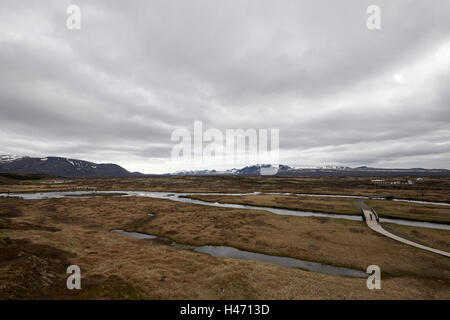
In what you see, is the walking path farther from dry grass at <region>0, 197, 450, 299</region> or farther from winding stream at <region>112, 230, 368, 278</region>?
winding stream at <region>112, 230, 368, 278</region>

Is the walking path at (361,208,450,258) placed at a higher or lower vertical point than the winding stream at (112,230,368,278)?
higher

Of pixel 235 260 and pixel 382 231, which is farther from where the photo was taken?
pixel 382 231

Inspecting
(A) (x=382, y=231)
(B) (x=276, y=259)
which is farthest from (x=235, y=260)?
(A) (x=382, y=231)

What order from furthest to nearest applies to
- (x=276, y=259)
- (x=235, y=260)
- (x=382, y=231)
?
(x=382, y=231), (x=276, y=259), (x=235, y=260)

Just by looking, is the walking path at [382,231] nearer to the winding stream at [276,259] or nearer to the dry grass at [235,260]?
the dry grass at [235,260]

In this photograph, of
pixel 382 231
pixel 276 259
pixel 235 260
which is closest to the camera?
pixel 235 260

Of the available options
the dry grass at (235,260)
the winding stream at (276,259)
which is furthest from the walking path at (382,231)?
the winding stream at (276,259)

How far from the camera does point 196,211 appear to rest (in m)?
57.6

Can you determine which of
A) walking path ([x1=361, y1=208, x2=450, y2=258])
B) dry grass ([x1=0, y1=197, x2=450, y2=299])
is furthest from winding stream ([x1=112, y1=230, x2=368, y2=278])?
walking path ([x1=361, y1=208, x2=450, y2=258])

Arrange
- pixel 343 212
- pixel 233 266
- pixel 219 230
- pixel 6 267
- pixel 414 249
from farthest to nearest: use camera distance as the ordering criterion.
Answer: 1. pixel 343 212
2. pixel 219 230
3. pixel 414 249
4. pixel 233 266
5. pixel 6 267

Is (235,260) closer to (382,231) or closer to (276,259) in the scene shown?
(276,259)
